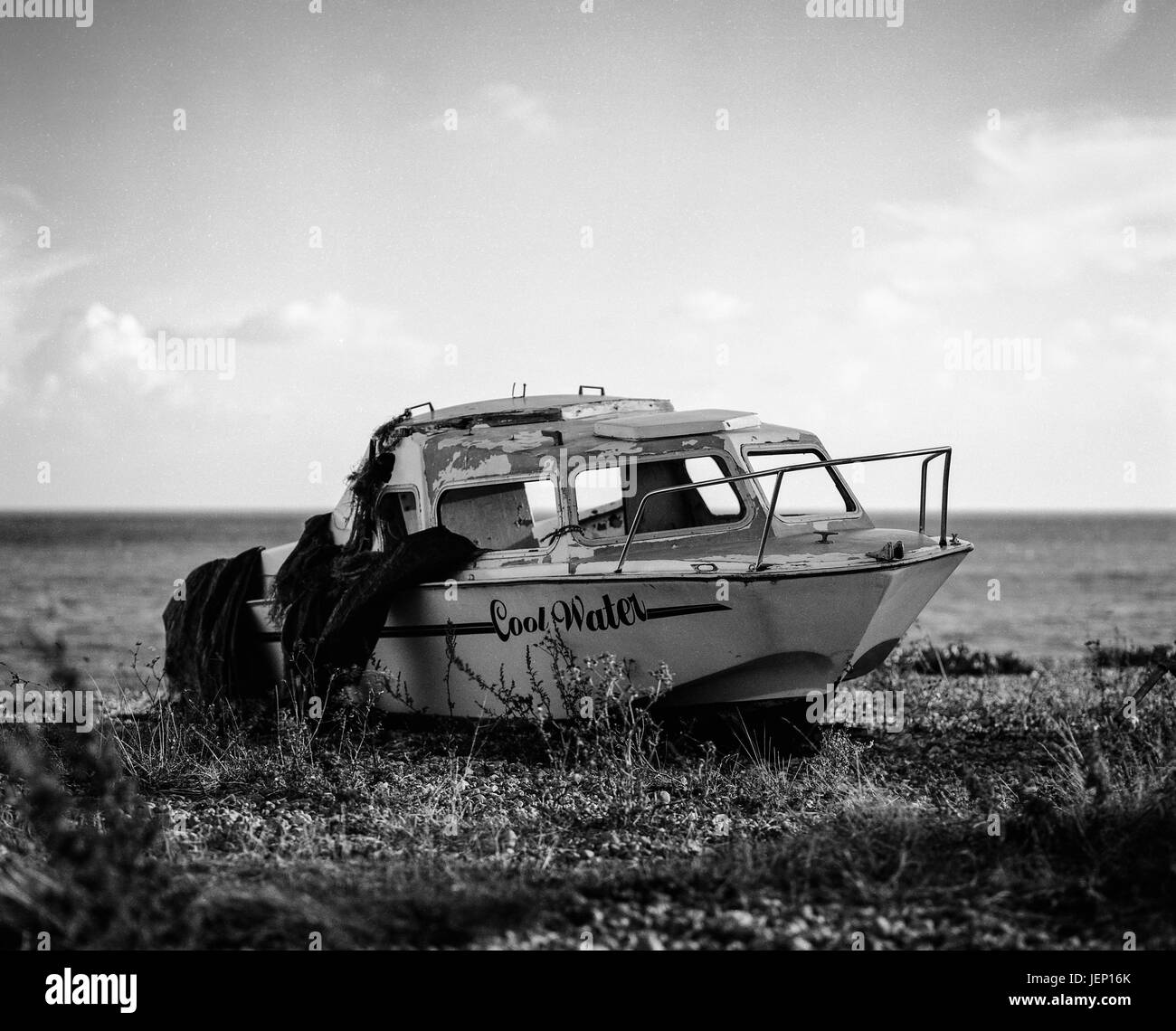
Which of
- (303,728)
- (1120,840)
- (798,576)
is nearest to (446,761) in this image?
(303,728)

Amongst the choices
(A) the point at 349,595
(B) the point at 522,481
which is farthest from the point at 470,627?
(B) the point at 522,481

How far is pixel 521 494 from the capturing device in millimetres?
9609

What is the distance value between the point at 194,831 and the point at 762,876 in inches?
122

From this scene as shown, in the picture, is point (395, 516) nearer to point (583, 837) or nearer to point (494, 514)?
point (494, 514)

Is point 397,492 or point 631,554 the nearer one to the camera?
point 631,554

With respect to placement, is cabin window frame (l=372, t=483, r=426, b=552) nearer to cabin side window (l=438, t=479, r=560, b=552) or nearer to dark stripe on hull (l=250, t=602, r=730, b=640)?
cabin side window (l=438, t=479, r=560, b=552)

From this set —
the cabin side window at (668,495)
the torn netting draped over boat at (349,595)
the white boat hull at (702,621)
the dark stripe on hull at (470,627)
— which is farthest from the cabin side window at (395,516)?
the cabin side window at (668,495)

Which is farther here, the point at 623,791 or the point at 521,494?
the point at 521,494

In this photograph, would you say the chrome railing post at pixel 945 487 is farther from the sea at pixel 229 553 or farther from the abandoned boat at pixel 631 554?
the sea at pixel 229 553

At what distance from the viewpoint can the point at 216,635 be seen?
10.4 m

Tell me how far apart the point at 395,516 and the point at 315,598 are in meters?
0.94

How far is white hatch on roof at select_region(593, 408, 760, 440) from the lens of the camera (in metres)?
8.69

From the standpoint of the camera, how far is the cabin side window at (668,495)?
900 cm

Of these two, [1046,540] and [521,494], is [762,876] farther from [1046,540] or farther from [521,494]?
[1046,540]
